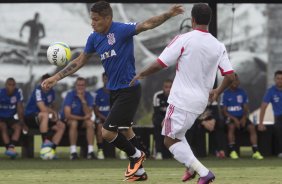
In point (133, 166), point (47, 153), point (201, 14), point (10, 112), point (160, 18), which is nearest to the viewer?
→ point (201, 14)

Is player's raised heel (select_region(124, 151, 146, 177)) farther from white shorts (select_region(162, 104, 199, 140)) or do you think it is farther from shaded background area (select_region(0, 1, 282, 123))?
shaded background area (select_region(0, 1, 282, 123))

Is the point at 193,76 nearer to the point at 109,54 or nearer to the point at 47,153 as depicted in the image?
the point at 109,54

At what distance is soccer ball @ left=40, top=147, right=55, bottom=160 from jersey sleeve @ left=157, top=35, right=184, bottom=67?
25.9ft

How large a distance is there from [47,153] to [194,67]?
7923 mm

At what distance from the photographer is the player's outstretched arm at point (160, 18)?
10.2m

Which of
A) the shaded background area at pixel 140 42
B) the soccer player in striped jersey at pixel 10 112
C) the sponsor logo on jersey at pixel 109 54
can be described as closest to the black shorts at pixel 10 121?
the soccer player in striped jersey at pixel 10 112

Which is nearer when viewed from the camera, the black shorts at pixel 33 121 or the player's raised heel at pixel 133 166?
the player's raised heel at pixel 133 166

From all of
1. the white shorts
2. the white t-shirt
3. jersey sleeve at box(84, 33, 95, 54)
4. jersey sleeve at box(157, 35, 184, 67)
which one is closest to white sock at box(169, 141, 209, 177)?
the white shorts

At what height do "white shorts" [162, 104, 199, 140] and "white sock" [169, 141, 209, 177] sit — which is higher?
"white shorts" [162, 104, 199, 140]

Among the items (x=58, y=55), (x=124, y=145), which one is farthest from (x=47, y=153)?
(x=124, y=145)

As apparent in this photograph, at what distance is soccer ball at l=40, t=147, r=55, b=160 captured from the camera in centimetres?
1691

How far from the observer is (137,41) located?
80.0ft

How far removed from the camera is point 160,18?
34.9 ft

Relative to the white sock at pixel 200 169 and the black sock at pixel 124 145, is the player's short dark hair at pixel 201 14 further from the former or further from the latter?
the black sock at pixel 124 145
